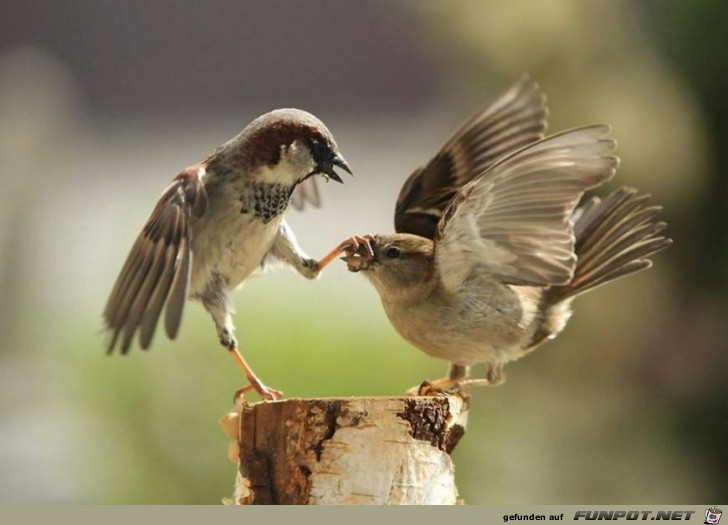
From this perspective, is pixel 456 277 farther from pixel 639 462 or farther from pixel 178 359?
pixel 639 462

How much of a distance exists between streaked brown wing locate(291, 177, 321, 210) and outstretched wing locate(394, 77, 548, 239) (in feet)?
0.48

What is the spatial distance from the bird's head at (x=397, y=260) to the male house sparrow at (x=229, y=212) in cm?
5

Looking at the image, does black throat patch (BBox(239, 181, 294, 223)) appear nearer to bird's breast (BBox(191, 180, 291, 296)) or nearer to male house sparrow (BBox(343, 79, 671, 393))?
bird's breast (BBox(191, 180, 291, 296))

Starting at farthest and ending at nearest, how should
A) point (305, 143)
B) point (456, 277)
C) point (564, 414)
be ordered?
point (564, 414)
point (456, 277)
point (305, 143)

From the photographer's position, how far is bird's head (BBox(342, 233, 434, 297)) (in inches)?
51.9

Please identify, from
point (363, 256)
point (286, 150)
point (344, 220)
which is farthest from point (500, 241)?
point (344, 220)

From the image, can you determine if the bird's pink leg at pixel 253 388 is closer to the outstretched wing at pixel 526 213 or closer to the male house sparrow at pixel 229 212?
the male house sparrow at pixel 229 212

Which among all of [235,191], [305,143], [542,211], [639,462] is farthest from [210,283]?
[639,462]

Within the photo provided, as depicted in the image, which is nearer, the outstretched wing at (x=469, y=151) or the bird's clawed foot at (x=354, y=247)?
the bird's clawed foot at (x=354, y=247)

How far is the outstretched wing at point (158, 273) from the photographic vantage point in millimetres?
1074

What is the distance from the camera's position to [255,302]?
2.06 meters

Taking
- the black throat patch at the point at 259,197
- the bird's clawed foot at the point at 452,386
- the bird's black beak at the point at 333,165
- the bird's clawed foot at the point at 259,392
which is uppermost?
the bird's black beak at the point at 333,165

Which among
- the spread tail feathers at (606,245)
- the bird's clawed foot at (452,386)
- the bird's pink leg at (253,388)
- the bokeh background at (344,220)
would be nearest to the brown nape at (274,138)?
the bird's pink leg at (253,388)

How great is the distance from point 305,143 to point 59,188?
3.67ft
